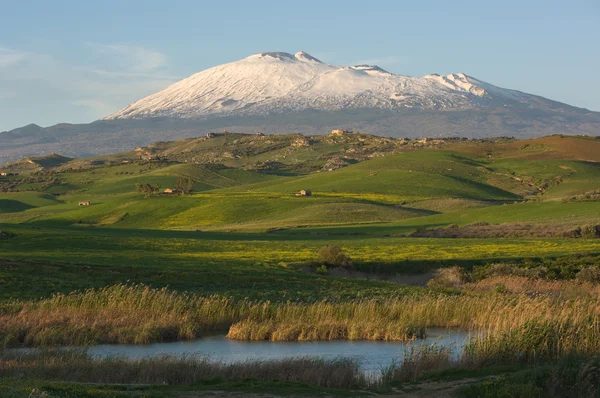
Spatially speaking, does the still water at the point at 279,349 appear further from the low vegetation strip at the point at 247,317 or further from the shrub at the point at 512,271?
the shrub at the point at 512,271

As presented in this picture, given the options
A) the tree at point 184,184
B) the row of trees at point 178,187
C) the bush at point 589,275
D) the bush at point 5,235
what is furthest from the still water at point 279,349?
the tree at point 184,184

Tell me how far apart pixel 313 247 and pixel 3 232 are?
71.4 ft

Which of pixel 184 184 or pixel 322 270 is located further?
pixel 184 184

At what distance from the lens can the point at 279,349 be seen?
29.3 m

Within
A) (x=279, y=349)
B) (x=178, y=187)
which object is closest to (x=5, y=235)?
(x=279, y=349)

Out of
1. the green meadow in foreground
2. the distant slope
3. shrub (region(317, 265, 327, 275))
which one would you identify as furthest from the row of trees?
→ shrub (region(317, 265, 327, 275))

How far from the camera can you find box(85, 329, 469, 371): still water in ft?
91.5

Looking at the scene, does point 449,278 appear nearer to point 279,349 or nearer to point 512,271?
point 512,271

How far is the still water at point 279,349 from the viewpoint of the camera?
27.9 meters

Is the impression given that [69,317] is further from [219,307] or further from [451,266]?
[451,266]

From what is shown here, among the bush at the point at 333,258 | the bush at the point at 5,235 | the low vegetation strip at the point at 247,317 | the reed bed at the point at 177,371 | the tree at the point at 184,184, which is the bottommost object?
the tree at the point at 184,184

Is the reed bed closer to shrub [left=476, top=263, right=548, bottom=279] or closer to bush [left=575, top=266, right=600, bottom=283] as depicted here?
bush [left=575, top=266, right=600, bottom=283]

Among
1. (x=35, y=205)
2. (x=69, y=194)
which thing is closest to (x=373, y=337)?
(x=35, y=205)

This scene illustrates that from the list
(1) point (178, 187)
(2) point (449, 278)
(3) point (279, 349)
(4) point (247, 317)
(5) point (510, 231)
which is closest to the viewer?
(3) point (279, 349)
